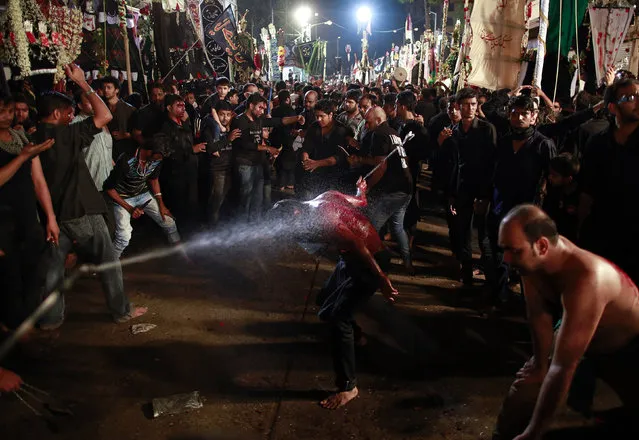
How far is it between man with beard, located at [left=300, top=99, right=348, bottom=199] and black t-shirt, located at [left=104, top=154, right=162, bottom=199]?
217 centimetres

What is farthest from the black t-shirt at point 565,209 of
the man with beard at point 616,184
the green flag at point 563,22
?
the green flag at point 563,22

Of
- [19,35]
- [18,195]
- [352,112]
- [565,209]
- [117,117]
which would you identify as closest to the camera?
[18,195]

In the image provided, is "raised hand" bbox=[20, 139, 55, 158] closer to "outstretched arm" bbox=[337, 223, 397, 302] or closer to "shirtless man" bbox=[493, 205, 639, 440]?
"outstretched arm" bbox=[337, 223, 397, 302]

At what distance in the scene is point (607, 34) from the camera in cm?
841

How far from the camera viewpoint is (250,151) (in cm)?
788

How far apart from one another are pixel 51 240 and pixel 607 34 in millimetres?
8778

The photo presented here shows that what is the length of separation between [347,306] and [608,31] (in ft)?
24.5

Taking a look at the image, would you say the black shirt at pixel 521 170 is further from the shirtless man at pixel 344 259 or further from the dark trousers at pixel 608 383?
the dark trousers at pixel 608 383

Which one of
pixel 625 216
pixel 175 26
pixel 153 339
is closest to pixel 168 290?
pixel 153 339

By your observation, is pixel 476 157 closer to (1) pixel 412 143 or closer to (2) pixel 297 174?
(1) pixel 412 143

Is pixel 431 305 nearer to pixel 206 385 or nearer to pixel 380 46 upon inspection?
pixel 206 385

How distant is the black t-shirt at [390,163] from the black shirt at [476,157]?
2.16ft

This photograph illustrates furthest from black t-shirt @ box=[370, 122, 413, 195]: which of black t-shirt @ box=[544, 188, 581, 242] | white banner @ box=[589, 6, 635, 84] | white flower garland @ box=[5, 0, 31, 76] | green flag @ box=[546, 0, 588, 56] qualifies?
white flower garland @ box=[5, 0, 31, 76]

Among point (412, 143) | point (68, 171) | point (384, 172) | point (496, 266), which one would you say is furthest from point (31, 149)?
point (412, 143)
